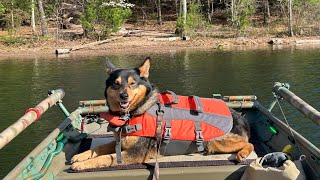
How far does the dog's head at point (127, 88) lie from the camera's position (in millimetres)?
6438

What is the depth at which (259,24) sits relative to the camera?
56.0m

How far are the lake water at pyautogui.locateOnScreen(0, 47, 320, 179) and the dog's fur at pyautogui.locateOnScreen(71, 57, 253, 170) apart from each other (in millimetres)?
4149

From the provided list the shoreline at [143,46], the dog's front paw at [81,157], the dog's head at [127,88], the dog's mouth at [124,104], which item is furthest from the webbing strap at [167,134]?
the shoreline at [143,46]

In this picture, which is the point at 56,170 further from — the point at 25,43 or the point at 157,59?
the point at 25,43

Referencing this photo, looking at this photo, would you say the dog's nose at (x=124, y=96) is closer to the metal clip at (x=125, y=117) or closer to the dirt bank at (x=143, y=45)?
the metal clip at (x=125, y=117)

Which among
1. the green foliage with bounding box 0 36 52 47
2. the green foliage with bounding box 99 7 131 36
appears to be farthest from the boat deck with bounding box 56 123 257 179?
the green foliage with bounding box 0 36 52 47

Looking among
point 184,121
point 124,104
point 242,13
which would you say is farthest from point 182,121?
point 242,13

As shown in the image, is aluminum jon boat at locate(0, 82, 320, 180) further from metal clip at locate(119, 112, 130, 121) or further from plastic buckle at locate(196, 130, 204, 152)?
metal clip at locate(119, 112, 130, 121)

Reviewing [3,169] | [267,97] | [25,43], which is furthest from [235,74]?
[25,43]

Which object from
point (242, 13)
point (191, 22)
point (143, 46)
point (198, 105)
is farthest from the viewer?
point (242, 13)

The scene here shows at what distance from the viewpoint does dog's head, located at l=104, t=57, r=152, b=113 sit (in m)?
6.44

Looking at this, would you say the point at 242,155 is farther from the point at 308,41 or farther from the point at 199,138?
the point at 308,41

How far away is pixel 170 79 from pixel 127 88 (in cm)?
1600

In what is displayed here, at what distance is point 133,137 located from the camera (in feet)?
21.7
